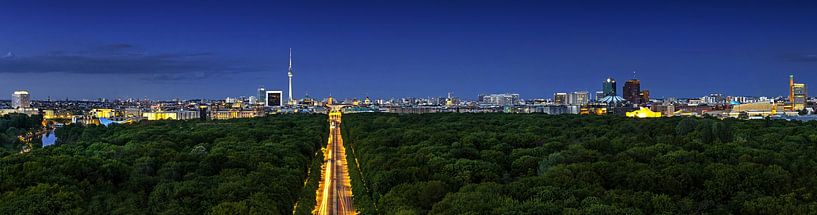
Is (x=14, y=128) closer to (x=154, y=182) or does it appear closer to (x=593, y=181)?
(x=154, y=182)

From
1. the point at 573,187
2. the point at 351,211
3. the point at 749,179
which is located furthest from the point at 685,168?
the point at 351,211

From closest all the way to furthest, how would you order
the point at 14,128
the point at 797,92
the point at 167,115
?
1. the point at 14,128
2. the point at 167,115
3. the point at 797,92

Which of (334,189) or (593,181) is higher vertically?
(593,181)

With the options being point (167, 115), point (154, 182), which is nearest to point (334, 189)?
point (154, 182)

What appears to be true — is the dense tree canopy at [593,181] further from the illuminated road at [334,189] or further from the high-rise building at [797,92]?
the high-rise building at [797,92]

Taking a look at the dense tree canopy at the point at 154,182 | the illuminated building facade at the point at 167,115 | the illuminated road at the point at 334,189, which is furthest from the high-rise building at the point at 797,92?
the dense tree canopy at the point at 154,182

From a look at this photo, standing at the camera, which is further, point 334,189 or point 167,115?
point 167,115

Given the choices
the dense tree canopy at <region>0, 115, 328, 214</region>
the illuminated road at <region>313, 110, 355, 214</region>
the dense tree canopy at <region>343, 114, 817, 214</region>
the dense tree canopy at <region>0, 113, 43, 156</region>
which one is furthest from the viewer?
the dense tree canopy at <region>0, 113, 43, 156</region>

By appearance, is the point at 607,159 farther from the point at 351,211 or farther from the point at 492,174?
the point at 351,211

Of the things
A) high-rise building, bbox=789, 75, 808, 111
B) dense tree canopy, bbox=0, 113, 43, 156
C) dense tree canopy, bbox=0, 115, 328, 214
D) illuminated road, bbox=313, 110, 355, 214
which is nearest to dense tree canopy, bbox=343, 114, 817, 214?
illuminated road, bbox=313, 110, 355, 214

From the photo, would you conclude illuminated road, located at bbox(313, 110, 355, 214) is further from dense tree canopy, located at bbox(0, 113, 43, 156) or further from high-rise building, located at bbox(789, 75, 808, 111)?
high-rise building, located at bbox(789, 75, 808, 111)

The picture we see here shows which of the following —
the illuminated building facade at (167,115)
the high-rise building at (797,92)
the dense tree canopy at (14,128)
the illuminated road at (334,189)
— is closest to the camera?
the illuminated road at (334,189)

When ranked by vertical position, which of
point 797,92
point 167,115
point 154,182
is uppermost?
point 797,92
